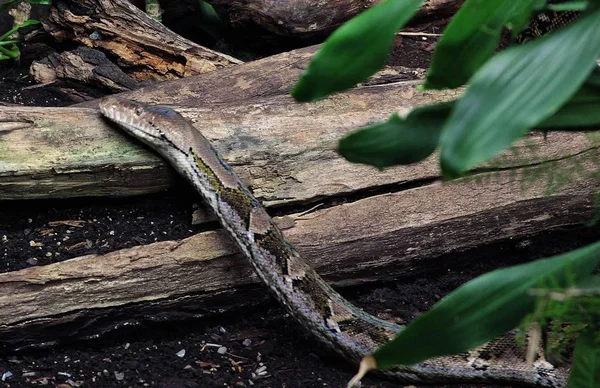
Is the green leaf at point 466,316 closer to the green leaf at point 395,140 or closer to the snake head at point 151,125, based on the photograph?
the green leaf at point 395,140

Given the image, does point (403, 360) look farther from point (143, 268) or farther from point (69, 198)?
point (69, 198)

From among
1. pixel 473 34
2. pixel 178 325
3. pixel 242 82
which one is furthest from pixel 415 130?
pixel 242 82

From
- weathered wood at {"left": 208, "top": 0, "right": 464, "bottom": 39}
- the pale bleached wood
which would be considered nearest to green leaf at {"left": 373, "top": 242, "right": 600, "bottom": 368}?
the pale bleached wood

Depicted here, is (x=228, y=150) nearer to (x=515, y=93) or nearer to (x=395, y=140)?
(x=395, y=140)

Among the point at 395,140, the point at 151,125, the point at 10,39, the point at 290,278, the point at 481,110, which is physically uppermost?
the point at 481,110

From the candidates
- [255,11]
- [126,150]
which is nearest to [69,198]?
[126,150]

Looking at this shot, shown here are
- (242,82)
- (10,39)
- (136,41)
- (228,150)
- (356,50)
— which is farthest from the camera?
(10,39)

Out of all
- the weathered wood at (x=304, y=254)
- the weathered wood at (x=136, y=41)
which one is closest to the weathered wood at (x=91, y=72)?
the weathered wood at (x=136, y=41)
